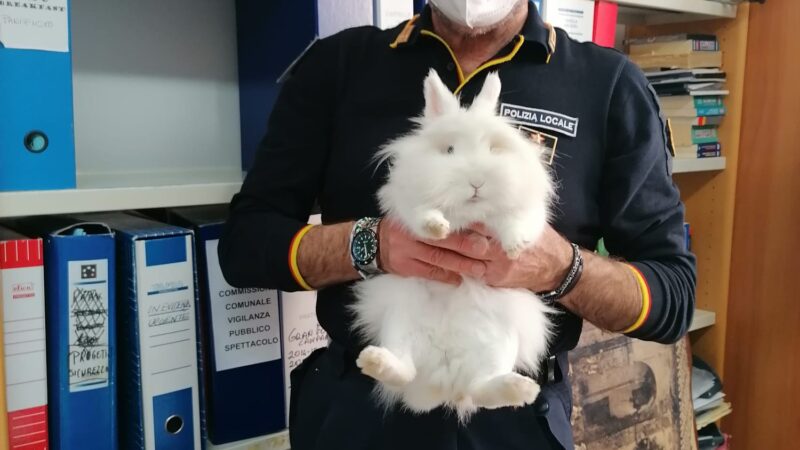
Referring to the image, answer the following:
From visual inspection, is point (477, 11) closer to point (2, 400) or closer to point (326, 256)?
point (326, 256)

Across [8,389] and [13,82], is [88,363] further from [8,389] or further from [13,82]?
[13,82]

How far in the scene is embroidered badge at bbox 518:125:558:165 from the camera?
937 millimetres

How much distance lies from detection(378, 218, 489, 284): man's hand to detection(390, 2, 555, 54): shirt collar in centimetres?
31

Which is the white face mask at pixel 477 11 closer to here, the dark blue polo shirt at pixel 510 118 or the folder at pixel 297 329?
the dark blue polo shirt at pixel 510 118

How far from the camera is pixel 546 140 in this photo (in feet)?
3.10

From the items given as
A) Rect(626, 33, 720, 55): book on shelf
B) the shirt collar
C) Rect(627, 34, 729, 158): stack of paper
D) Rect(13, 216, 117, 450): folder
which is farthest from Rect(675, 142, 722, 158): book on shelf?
Rect(13, 216, 117, 450): folder

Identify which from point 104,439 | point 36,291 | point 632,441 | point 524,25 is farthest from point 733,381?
point 36,291

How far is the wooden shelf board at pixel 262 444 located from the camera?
1130mm

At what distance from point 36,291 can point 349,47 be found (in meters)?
0.57

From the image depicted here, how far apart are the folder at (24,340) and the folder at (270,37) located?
526 millimetres

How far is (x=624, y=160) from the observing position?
3.18 ft

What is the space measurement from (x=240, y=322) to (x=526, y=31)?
0.65 m

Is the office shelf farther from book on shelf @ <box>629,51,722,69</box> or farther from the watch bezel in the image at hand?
book on shelf @ <box>629,51,722,69</box>

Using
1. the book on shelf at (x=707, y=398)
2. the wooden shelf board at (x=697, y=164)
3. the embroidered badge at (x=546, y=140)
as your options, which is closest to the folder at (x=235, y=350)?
the embroidered badge at (x=546, y=140)
